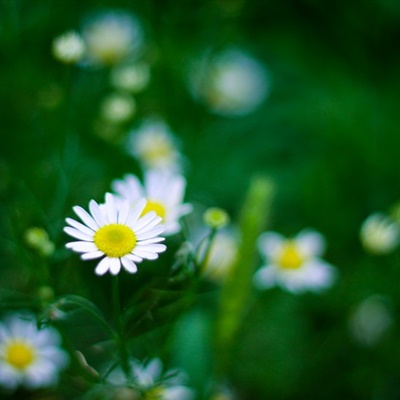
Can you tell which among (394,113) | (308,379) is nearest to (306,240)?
(308,379)

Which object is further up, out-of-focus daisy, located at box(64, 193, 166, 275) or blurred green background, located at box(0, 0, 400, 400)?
blurred green background, located at box(0, 0, 400, 400)

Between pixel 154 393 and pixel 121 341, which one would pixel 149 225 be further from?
pixel 154 393

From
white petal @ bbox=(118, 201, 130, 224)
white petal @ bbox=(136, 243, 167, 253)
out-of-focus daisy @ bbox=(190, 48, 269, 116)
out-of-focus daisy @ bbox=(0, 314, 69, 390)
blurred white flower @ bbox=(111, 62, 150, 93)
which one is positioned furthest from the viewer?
out-of-focus daisy @ bbox=(190, 48, 269, 116)

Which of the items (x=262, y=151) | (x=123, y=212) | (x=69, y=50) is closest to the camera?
(x=123, y=212)

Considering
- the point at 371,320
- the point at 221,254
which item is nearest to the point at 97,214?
the point at 221,254

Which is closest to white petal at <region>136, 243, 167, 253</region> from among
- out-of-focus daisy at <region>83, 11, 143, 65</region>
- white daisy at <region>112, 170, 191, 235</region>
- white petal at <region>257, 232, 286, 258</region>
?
white daisy at <region>112, 170, 191, 235</region>

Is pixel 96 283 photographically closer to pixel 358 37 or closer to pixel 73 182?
pixel 73 182

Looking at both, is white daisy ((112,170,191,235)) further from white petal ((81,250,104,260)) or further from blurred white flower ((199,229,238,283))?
blurred white flower ((199,229,238,283))
